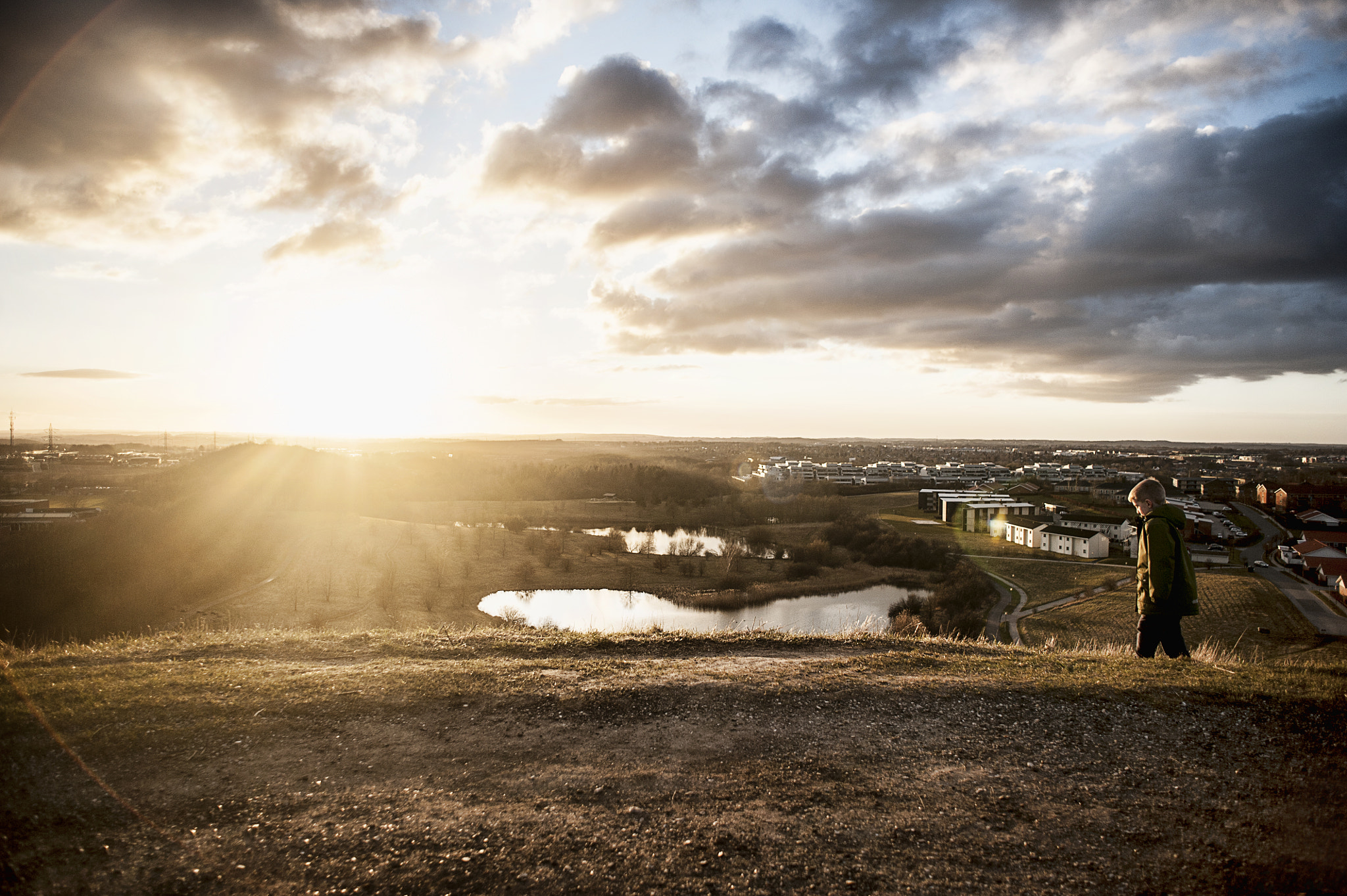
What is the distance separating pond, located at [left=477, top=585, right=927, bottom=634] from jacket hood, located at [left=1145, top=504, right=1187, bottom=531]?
20887 millimetres

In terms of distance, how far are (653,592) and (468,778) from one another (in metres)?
32.8

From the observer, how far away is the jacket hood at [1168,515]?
7.38 metres

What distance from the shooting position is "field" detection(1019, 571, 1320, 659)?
969 inches

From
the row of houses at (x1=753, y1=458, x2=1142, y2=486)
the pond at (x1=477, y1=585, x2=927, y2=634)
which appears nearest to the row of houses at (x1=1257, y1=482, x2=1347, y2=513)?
the row of houses at (x1=753, y1=458, x2=1142, y2=486)

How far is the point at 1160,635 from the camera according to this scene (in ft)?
26.0

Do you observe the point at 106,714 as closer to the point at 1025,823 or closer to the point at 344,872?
the point at 344,872

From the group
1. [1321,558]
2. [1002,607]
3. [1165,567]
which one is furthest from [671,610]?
[1321,558]

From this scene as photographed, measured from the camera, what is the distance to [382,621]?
28.2m

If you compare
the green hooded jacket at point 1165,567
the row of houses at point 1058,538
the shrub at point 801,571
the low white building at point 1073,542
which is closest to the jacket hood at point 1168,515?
the green hooded jacket at point 1165,567

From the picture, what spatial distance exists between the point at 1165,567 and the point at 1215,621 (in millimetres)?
27660

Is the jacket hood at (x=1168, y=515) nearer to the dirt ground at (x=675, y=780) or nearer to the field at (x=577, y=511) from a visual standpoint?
the dirt ground at (x=675, y=780)

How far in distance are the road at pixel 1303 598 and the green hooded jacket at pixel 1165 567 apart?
87.6 ft

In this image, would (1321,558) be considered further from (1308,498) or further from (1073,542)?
(1308,498)

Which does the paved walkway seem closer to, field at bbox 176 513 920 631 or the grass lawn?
the grass lawn
